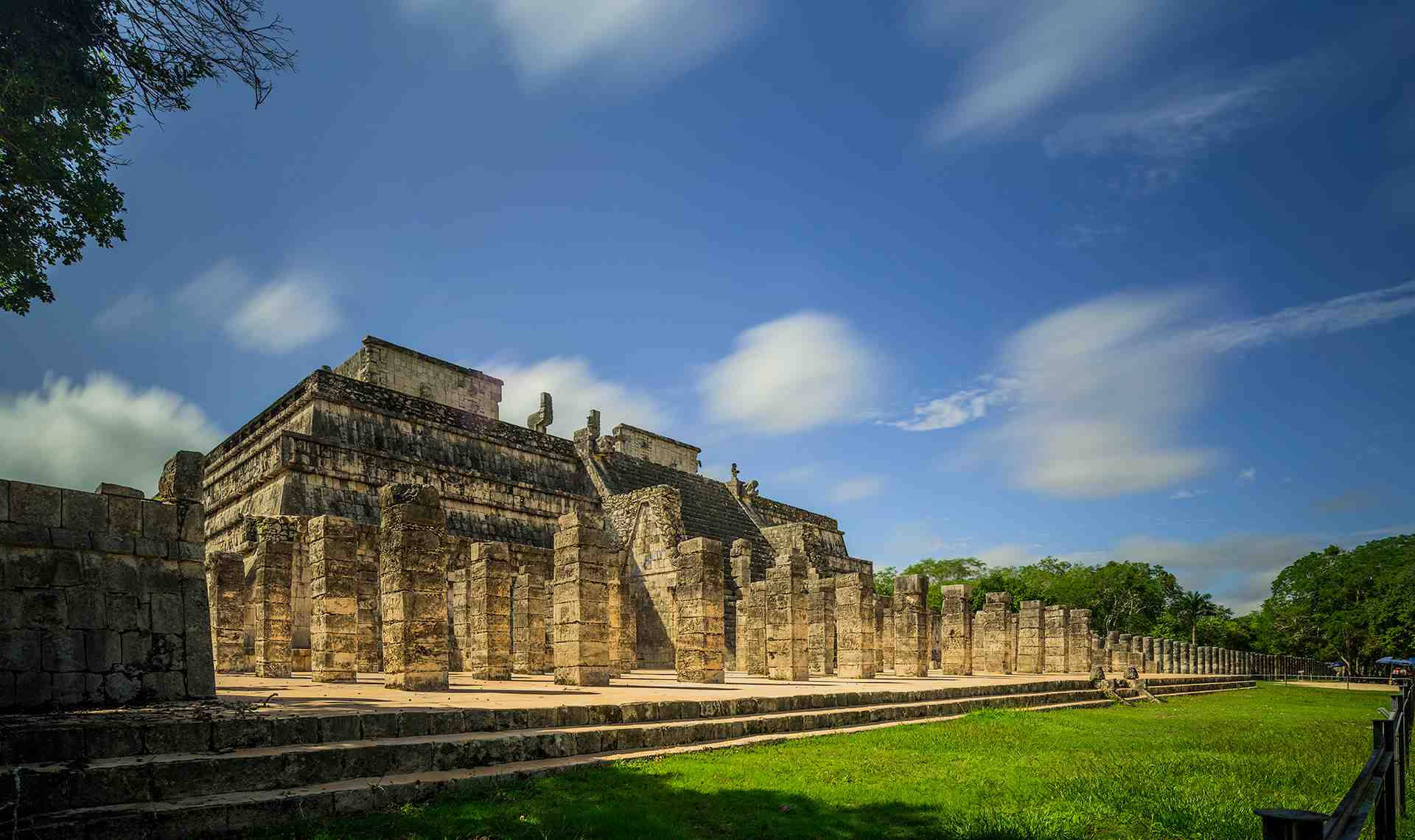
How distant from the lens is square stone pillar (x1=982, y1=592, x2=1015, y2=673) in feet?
88.3

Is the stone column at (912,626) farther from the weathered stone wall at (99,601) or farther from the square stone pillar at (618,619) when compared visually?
the weathered stone wall at (99,601)

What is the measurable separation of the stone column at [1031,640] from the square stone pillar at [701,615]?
1514 centimetres

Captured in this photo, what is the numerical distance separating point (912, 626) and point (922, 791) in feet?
50.8

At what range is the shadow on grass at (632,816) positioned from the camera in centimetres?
540

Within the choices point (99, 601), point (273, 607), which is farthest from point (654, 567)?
point (99, 601)

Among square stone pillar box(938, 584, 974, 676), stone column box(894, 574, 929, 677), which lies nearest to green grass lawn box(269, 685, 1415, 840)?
stone column box(894, 574, 929, 677)

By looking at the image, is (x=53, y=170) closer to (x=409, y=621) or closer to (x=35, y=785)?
(x=409, y=621)

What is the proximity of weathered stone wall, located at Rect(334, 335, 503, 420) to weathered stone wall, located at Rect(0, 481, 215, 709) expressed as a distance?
19.5 m

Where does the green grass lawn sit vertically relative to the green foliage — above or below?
above

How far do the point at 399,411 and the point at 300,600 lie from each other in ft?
25.9

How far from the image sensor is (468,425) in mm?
27531

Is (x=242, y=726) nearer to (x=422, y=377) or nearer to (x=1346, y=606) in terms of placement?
(x=422, y=377)

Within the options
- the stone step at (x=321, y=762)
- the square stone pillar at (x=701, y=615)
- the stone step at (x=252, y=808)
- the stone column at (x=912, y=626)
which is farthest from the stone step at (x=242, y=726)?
the stone column at (x=912, y=626)

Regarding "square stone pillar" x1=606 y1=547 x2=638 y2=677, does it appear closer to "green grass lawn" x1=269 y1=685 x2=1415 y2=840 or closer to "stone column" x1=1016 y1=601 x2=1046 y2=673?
"green grass lawn" x1=269 y1=685 x2=1415 y2=840
